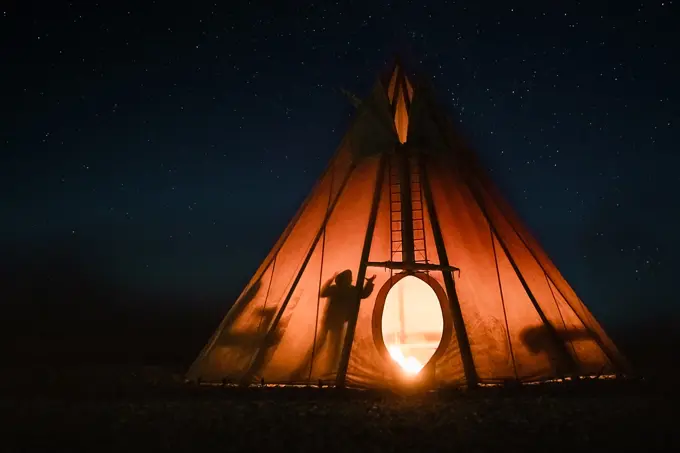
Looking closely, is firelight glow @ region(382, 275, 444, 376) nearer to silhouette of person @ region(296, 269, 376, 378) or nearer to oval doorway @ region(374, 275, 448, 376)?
oval doorway @ region(374, 275, 448, 376)

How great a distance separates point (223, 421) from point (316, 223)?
5.12 meters

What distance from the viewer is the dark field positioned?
6.43 meters

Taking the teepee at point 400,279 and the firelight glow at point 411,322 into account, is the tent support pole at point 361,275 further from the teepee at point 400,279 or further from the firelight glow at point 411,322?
the firelight glow at point 411,322

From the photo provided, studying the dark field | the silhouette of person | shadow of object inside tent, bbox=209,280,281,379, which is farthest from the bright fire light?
the dark field

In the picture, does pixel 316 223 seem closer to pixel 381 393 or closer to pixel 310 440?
pixel 381 393

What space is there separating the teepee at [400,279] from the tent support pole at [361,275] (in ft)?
0.06

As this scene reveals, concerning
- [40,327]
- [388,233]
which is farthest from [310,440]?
[40,327]

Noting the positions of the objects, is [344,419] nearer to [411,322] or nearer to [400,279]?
[400,279]

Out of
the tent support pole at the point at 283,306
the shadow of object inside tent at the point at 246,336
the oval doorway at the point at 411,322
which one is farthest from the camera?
the oval doorway at the point at 411,322

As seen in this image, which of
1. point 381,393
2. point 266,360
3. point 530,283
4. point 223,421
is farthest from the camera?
point 530,283

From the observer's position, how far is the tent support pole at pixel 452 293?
394 inches

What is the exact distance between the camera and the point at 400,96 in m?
13.1

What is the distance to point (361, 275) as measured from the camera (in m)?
10.9

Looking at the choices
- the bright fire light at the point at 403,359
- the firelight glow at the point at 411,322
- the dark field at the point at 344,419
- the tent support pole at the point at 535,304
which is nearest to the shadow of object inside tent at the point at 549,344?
the tent support pole at the point at 535,304
